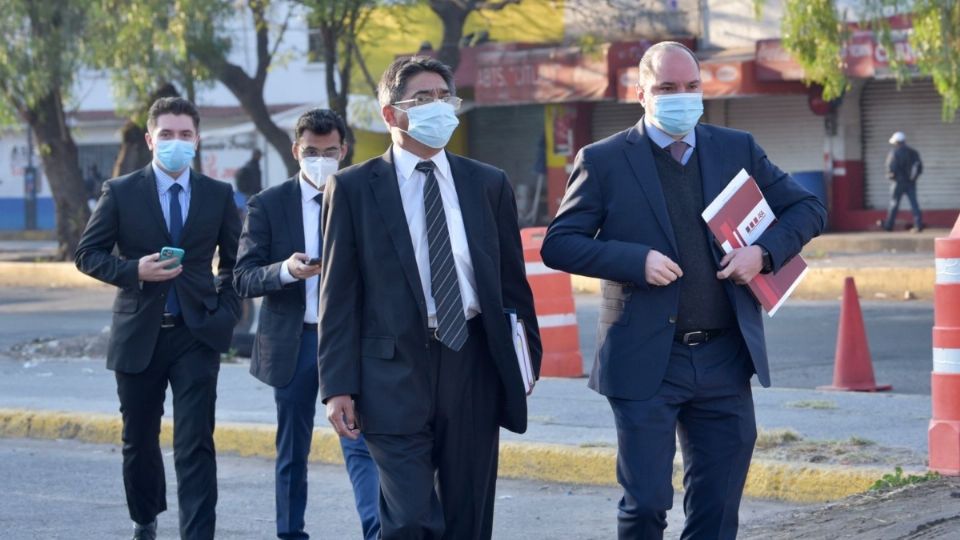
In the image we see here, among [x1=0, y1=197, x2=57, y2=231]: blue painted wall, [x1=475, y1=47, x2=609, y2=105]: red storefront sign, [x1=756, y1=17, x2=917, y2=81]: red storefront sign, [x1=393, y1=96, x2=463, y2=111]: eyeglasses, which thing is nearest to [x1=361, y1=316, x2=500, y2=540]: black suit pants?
[x1=393, y1=96, x2=463, y2=111]: eyeglasses

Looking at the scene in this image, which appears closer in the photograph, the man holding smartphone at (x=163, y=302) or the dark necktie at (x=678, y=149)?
the dark necktie at (x=678, y=149)

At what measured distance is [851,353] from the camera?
11.3 metres

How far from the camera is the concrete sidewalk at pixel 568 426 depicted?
786 centimetres

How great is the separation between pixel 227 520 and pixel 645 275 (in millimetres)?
3680

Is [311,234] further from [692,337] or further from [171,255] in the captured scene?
[692,337]

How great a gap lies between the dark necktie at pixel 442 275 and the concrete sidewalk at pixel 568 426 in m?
3.44

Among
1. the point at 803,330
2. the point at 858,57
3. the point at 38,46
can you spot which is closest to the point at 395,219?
the point at 803,330

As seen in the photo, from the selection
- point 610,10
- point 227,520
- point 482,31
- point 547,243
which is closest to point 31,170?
point 482,31

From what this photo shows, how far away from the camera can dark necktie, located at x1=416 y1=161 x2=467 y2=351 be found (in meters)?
4.76

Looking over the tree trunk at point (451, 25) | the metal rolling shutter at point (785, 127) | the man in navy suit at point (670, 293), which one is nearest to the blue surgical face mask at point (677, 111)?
the man in navy suit at point (670, 293)

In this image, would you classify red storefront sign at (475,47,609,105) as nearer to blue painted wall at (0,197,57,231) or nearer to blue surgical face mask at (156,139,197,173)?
blue painted wall at (0,197,57,231)

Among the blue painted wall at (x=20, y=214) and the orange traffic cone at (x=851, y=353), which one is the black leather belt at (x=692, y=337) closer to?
the orange traffic cone at (x=851, y=353)

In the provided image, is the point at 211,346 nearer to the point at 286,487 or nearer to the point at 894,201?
the point at 286,487

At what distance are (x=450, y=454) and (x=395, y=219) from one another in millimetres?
754
